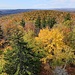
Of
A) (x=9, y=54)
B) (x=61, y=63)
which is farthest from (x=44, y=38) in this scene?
(x=9, y=54)

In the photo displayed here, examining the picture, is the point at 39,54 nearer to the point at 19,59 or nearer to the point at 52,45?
the point at 52,45

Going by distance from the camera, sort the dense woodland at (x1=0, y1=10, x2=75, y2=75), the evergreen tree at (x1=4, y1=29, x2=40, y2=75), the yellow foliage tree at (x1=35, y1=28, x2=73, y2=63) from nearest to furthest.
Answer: the evergreen tree at (x1=4, y1=29, x2=40, y2=75) → the dense woodland at (x1=0, y1=10, x2=75, y2=75) → the yellow foliage tree at (x1=35, y1=28, x2=73, y2=63)

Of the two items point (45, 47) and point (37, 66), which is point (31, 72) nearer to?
point (37, 66)

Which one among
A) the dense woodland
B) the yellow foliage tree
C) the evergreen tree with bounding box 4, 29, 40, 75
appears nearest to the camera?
the evergreen tree with bounding box 4, 29, 40, 75

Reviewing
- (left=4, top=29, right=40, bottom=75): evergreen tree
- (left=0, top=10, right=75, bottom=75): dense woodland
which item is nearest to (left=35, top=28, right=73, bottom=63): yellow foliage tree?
(left=0, top=10, right=75, bottom=75): dense woodland

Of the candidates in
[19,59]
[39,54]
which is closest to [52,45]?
[39,54]

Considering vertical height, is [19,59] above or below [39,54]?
above

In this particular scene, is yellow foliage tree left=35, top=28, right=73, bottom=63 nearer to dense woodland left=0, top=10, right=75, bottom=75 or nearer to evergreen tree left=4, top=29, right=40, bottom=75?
dense woodland left=0, top=10, right=75, bottom=75

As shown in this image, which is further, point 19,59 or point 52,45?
point 52,45

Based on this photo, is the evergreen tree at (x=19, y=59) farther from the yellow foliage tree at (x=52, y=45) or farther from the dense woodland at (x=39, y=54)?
the yellow foliage tree at (x=52, y=45)

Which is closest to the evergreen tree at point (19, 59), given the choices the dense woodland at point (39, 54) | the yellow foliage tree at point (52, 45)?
the dense woodland at point (39, 54)

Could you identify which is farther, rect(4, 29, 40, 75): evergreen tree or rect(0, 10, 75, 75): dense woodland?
rect(0, 10, 75, 75): dense woodland
